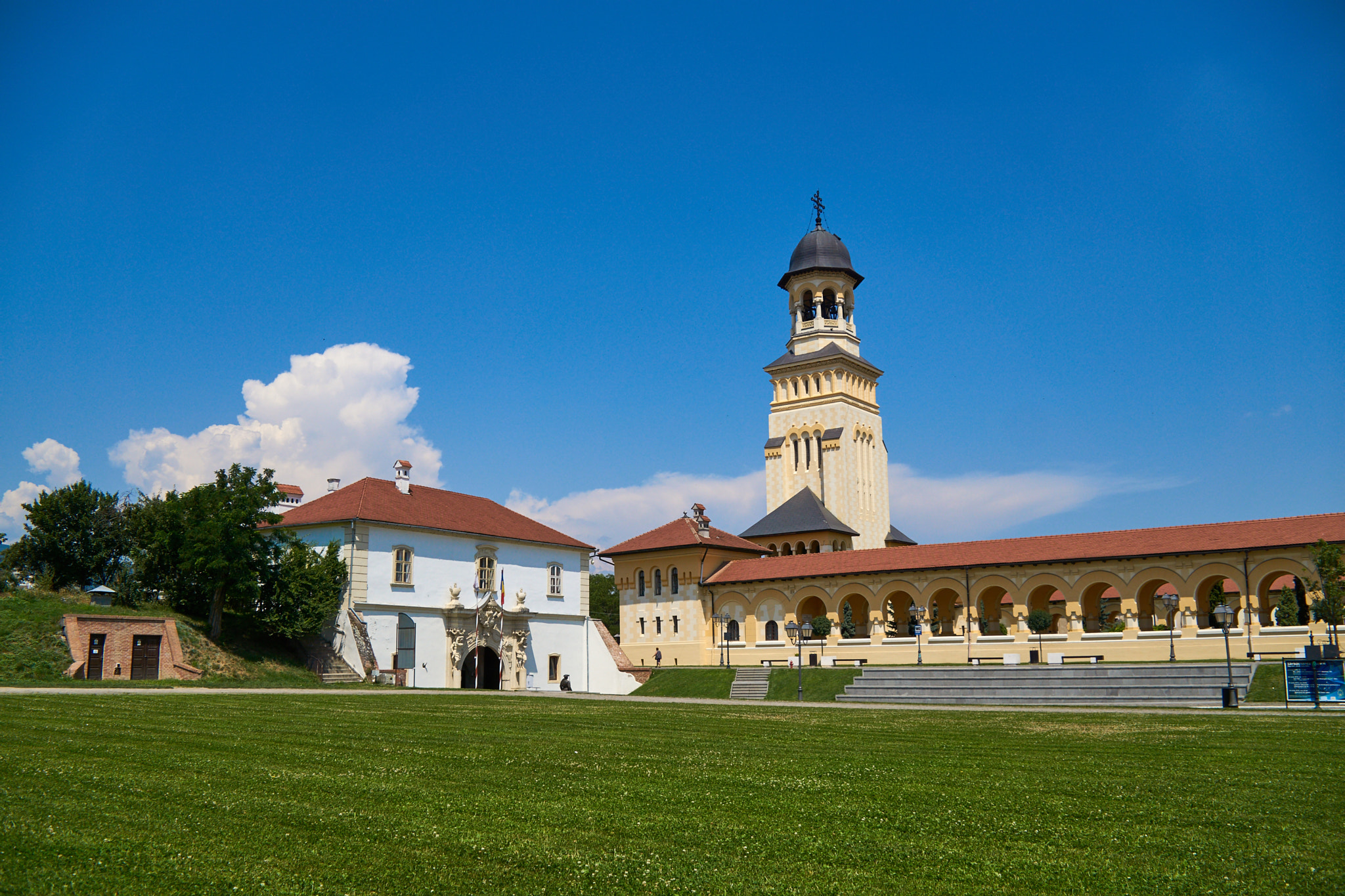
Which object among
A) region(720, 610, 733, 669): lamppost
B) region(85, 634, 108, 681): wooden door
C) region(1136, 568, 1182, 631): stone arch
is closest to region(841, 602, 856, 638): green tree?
region(720, 610, 733, 669): lamppost

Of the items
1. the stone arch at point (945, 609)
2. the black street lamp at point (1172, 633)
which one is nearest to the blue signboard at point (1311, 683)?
the black street lamp at point (1172, 633)

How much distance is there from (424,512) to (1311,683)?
3596 cm

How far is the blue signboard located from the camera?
25.6 metres

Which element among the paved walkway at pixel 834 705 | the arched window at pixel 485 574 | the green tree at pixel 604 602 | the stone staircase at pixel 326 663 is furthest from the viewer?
the green tree at pixel 604 602

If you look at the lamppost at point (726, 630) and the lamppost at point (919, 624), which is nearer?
the lamppost at point (919, 624)

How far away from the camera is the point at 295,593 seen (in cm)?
3956

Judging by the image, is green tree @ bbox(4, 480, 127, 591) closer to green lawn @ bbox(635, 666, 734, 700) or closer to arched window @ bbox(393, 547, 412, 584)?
arched window @ bbox(393, 547, 412, 584)

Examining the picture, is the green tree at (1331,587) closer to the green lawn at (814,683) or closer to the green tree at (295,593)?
the green lawn at (814,683)

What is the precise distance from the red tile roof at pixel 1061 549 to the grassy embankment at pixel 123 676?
24.3 m

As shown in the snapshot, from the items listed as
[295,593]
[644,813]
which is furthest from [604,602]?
[644,813]

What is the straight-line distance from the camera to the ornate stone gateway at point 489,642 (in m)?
45.6

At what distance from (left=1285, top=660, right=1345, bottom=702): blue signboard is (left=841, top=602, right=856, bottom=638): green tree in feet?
80.8

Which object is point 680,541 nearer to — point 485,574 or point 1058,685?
point 485,574

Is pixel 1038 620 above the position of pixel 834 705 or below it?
above
